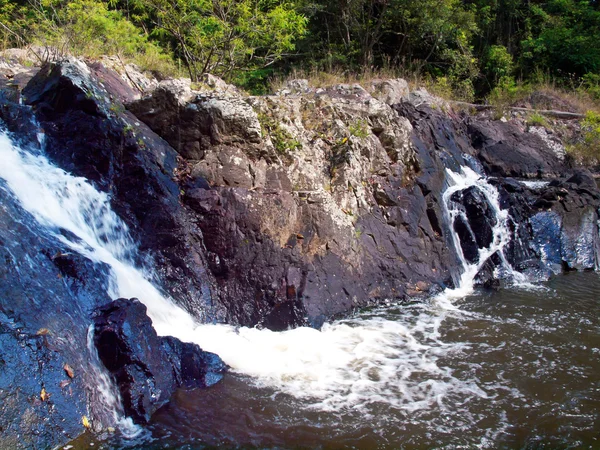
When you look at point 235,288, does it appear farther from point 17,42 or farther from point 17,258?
point 17,42

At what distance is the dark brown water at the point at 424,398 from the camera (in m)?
4.11

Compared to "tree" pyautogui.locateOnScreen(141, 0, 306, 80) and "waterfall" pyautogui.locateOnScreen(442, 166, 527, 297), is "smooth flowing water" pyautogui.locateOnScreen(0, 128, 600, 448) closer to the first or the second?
"waterfall" pyautogui.locateOnScreen(442, 166, 527, 297)

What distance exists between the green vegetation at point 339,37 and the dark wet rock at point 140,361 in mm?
6565

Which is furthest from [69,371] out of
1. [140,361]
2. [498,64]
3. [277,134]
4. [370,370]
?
[498,64]

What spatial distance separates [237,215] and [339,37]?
12988 mm

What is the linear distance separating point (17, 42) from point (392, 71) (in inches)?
392

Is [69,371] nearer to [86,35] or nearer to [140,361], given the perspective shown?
[140,361]

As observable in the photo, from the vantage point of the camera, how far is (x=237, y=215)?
6.95 meters

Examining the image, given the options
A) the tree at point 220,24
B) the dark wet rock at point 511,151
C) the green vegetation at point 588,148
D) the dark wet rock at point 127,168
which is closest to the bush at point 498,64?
the green vegetation at point 588,148

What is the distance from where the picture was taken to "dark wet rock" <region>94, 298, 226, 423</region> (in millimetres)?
4336

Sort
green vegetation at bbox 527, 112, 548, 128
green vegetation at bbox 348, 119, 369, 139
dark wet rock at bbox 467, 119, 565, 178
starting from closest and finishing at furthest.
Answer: green vegetation at bbox 348, 119, 369, 139 < dark wet rock at bbox 467, 119, 565, 178 < green vegetation at bbox 527, 112, 548, 128

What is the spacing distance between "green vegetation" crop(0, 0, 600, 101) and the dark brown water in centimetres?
Result: 690

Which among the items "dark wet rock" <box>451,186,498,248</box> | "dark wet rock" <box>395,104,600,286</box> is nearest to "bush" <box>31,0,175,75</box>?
"dark wet rock" <box>395,104,600,286</box>

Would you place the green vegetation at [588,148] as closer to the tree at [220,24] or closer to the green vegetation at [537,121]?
the green vegetation at [537,121]
